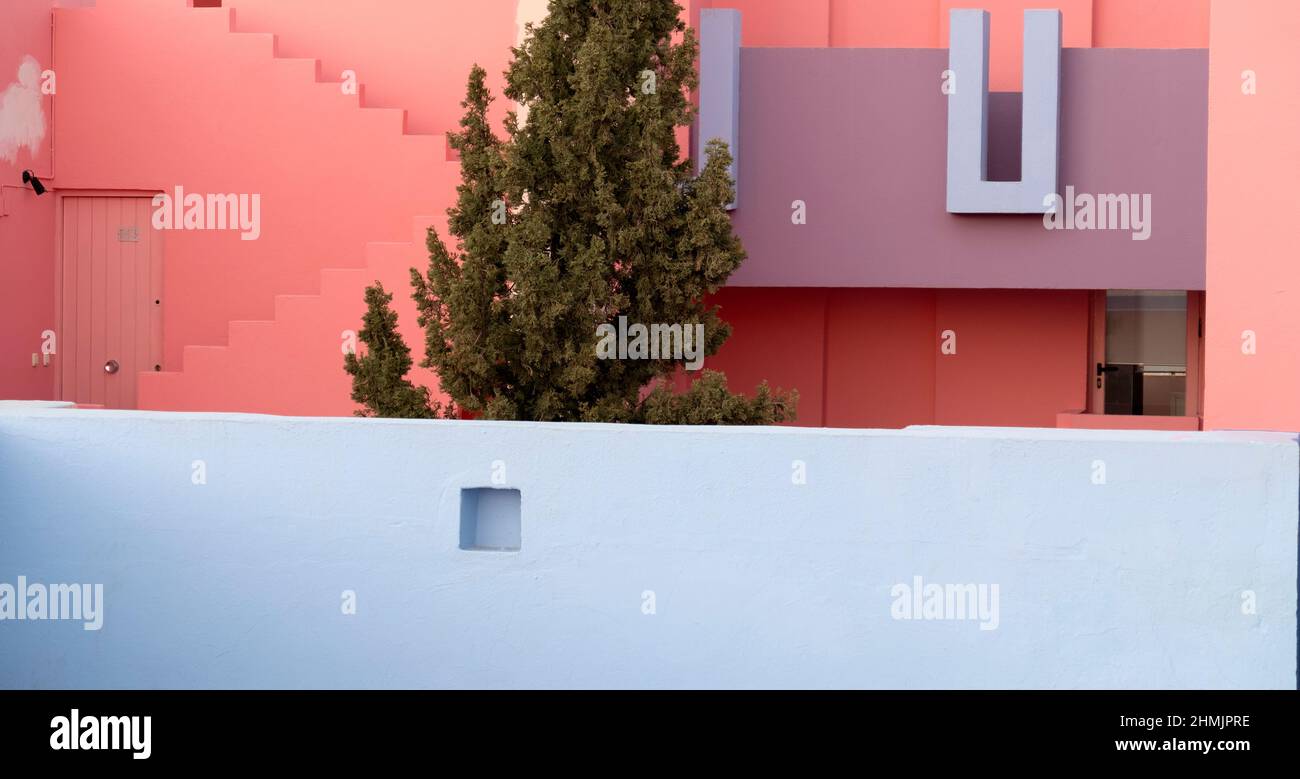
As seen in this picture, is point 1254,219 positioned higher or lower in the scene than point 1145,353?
higher

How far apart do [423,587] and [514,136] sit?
132 inches

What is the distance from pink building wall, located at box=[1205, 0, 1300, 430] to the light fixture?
860 cm

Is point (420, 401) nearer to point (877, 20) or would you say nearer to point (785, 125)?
point (785, 125)

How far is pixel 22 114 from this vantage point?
10.5 meters

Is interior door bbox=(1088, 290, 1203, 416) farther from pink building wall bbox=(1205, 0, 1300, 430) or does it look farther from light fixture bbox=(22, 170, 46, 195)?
light fixture bbox=(22, 170, 46, 195)

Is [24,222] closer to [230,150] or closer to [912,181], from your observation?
[230,150]

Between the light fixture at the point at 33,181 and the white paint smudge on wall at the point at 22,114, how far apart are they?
0.54ft

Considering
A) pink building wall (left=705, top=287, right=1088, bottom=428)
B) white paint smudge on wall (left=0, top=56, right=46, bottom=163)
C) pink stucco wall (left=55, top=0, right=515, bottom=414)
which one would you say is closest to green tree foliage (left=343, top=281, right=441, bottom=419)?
pink stucco wall (left=55, top=0, right=515, bottom=414)

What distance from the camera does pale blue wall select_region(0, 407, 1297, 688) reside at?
4.86m

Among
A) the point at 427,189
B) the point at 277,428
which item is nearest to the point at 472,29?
the point at 427,189

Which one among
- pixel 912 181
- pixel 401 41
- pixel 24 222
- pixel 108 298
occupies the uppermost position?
pixel 401 41

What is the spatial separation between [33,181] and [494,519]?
7251 millimetres

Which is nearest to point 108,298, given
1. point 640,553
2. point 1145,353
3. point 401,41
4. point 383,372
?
point 401,41
